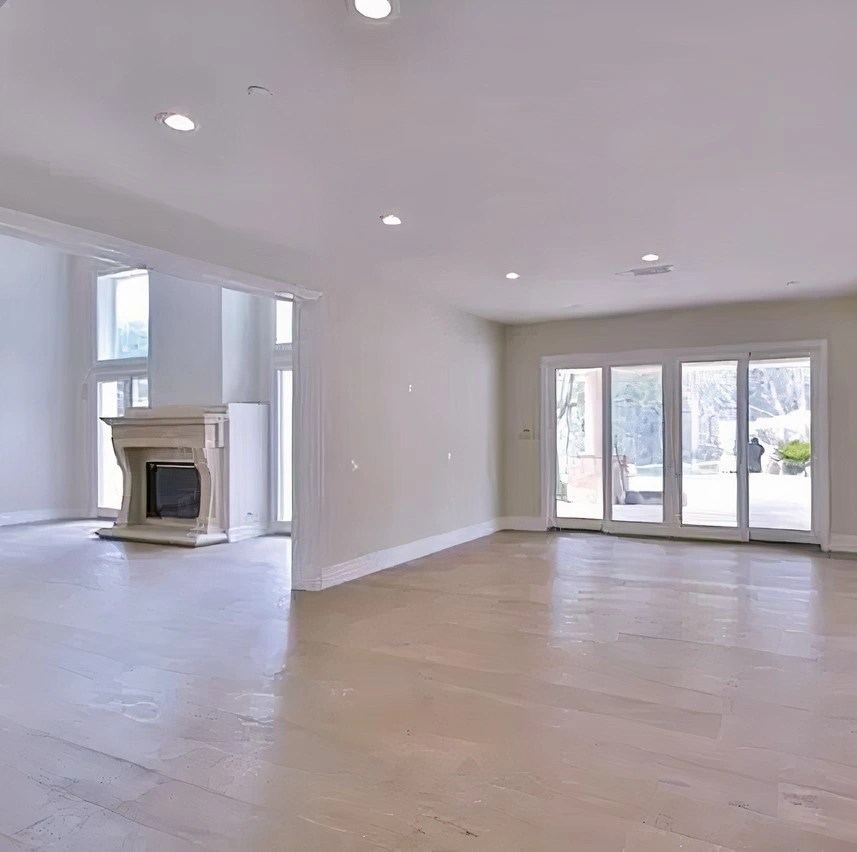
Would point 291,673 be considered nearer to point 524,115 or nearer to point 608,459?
point 524,115

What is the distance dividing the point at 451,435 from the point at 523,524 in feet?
6.23

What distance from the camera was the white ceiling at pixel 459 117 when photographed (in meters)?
2.23

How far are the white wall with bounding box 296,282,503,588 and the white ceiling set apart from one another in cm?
100

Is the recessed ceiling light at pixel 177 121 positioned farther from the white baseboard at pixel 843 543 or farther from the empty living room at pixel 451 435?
the white baseboard at pixel 843 543

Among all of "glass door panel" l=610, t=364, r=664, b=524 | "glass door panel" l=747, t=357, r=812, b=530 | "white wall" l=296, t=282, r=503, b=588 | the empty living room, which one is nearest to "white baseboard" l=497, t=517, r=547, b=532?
the empty living room

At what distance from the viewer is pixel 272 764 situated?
2.51m

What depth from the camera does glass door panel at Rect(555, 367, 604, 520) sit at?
8.23m

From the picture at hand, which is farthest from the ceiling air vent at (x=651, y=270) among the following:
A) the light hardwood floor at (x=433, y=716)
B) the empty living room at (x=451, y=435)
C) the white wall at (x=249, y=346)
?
the white wall at (x=249, y=346)

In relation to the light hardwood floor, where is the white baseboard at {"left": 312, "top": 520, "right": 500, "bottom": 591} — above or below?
above

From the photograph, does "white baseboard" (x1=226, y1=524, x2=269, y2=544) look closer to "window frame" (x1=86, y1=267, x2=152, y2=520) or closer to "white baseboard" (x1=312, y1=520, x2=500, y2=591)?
"white baseboard" (x1=312, y1=520, x2=500, y2=591)

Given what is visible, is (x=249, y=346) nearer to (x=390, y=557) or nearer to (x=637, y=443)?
(x=390, y=557)

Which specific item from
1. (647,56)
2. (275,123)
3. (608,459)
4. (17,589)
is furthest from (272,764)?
(608,459)

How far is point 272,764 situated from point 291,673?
0.96 meters

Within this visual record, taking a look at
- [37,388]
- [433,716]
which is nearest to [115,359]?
[37,388]
